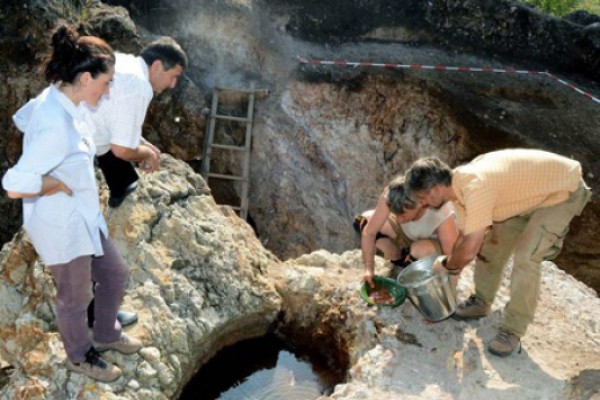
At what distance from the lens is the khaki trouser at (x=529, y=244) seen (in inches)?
144

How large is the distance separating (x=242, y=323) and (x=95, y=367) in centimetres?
135

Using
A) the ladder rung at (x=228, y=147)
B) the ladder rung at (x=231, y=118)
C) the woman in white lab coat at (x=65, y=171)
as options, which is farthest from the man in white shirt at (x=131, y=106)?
the ladder rung at (x=231, y=118)

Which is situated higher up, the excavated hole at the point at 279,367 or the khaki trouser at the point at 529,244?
the khaki trouser at the point at 529,244

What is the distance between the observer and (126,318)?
11.6 ft

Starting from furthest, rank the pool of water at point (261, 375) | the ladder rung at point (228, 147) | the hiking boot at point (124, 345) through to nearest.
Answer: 1. the ladder rung at point (228, 147)
2. the pool of water at point (261, 375)
3. the hiking boot at point (124, 345)

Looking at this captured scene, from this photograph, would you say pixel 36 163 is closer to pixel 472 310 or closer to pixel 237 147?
pixel 472 310

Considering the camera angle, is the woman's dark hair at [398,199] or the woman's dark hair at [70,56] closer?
the woman's dark hair at [70,56]

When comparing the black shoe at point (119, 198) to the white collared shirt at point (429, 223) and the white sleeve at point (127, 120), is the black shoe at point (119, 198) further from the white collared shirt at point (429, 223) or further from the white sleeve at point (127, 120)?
the white collared shirt at point (429, 223)

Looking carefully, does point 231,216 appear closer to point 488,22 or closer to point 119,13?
point 119,13

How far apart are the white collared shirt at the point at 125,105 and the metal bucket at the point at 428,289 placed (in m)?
1.99

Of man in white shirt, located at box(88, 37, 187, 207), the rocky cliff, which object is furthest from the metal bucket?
the rocky cliff

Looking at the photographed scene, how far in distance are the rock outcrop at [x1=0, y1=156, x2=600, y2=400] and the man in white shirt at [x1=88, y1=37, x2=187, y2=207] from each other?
27.7 inches

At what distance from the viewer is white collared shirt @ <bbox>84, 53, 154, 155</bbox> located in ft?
10.2

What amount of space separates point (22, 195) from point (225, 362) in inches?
85.3
